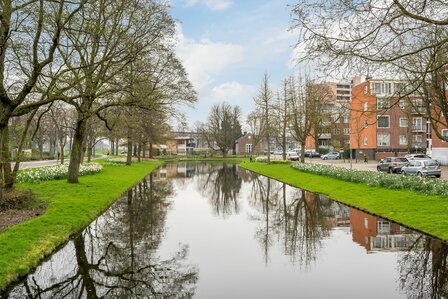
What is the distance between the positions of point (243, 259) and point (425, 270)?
13.0ft

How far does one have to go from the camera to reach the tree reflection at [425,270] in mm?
7472

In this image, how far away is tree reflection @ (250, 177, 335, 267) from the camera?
10.7 m

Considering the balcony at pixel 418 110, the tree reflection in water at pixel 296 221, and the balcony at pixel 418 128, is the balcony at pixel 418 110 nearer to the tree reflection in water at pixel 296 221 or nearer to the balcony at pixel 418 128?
the tree reflection in water at pixel 296 221

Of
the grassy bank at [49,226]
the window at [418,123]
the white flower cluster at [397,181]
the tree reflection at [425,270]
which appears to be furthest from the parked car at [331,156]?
the tree reflection at [425,270]

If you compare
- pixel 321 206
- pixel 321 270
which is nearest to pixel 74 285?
pixel 321 270

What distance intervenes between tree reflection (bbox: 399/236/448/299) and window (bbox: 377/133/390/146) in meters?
55.8

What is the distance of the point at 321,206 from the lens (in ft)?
61.0

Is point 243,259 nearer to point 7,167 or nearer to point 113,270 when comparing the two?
point 113,270

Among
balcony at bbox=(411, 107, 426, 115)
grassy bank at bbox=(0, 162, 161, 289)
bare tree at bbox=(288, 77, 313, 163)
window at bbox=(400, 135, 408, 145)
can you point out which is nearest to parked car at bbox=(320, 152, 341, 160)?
window at bbox=(400, 135, 408, 145)

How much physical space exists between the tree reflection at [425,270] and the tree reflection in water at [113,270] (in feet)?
13.8

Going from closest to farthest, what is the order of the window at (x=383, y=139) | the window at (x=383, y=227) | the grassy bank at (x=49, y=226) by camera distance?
the grassy bank at (x=49, y=226) → the window at (x=383, y=227) → the window at (x=383, y=139)

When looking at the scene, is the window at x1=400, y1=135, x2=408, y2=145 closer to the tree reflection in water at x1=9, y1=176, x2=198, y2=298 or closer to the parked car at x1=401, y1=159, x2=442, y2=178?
the parked car at x1=401, y1=159, x2=442, y2=178

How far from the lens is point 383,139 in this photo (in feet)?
210

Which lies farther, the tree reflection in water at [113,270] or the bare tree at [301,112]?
the bare tree at [301,112]
